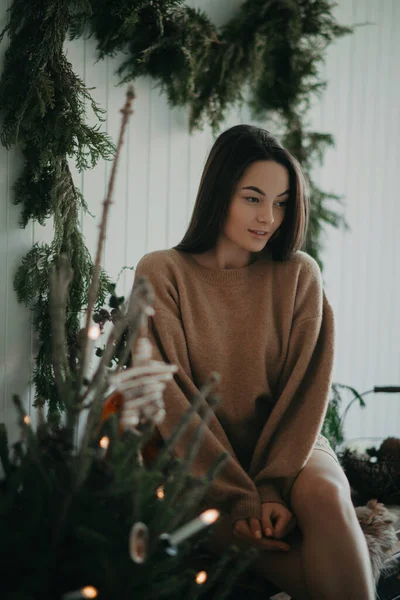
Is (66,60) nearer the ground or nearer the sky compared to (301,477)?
nearer the sky

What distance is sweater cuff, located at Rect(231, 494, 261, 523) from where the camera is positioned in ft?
4.85

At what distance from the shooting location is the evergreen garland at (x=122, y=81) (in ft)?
5.48

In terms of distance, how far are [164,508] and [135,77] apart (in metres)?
1.42

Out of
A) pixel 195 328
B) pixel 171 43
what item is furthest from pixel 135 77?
pixel 195 328

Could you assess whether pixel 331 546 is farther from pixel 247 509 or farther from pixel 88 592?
pixel 88 592

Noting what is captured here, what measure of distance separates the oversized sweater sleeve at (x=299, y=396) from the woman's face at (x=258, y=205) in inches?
6.7

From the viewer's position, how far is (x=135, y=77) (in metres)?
2.04

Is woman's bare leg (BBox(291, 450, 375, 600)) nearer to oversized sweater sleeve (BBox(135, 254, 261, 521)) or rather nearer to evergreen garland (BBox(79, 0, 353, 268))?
oversized sweater sleeve (BBox(135, 254, 261, 521))

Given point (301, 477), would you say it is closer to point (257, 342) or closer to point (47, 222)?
point (257, 342)

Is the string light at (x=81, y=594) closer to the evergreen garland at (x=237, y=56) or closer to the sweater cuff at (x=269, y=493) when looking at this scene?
the sweater cuff at (x=269, y=493)

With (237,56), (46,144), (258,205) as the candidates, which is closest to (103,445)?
(258,205)

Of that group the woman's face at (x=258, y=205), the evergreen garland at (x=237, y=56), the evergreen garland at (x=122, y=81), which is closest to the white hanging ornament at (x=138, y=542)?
the evergreen garland at (x=122, y=81)

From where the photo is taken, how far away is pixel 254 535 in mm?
1447

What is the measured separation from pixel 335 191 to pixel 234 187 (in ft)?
4.35
